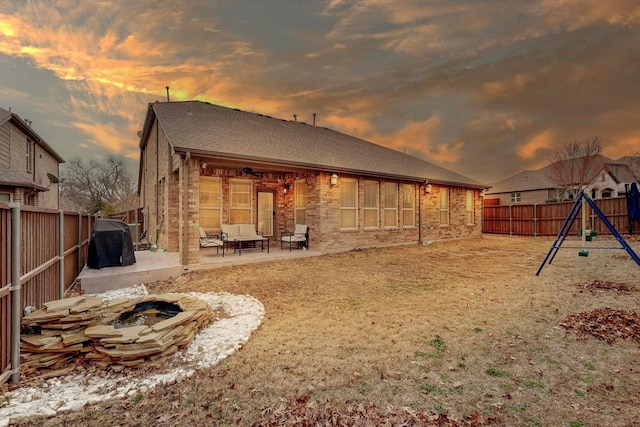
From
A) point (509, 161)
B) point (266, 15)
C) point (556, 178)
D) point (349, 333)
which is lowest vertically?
point (349, 333)

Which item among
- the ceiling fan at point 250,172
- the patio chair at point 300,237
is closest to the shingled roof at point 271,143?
the ceiling fan at point 250,172

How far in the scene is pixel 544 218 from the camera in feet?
54.2

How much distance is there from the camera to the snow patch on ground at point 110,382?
2.18 meters

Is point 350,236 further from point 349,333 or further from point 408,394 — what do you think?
point 408,394

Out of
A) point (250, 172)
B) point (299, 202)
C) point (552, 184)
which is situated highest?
point (552, 184)

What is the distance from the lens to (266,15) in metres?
9.59

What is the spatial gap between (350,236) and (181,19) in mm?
9152

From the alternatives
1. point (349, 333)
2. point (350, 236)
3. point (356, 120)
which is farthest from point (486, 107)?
point (349, 333)

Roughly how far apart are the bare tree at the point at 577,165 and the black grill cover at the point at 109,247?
106ft

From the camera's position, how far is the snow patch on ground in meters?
2.18

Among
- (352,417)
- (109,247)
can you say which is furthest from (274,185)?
(352,417)

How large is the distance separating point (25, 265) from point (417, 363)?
4.44 metres

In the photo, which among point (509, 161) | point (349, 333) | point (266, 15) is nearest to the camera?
point (349, 333)

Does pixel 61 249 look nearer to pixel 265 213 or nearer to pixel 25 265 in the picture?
pixel 25 265
